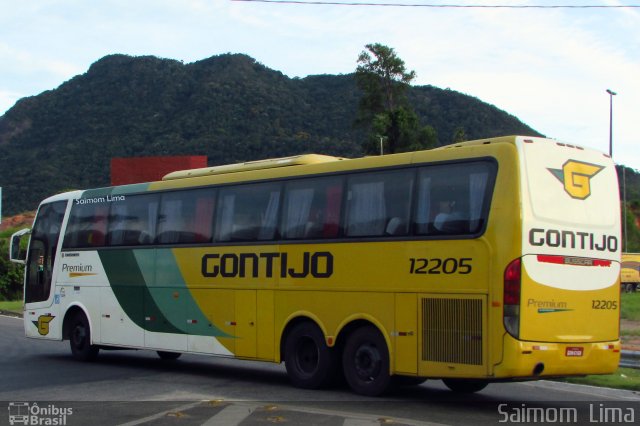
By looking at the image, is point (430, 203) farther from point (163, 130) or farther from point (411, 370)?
point (163, 130)

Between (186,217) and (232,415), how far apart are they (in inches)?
224

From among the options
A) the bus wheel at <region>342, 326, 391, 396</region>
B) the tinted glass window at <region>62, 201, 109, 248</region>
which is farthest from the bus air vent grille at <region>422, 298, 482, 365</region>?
the tinted glass window at <region>62, 201, 109, 248</region>

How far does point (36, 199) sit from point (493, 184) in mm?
70098

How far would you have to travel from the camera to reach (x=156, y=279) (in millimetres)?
15711

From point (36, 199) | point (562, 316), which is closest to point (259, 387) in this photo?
point (562, 316)

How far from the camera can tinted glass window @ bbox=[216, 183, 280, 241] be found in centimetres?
1371

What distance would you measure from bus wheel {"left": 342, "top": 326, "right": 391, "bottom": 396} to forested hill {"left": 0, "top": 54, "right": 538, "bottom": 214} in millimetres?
59242

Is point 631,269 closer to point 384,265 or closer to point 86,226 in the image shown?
point 86,226

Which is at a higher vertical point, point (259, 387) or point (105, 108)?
point (105, 108)

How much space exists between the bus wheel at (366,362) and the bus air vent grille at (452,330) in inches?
32.2

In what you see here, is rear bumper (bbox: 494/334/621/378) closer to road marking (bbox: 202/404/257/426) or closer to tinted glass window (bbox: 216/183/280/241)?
road marking (bbox: 202/404/257/426)

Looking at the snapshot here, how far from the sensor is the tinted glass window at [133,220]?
16.0 m

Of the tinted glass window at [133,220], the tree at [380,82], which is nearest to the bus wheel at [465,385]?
the tinted glass window at [133,220]

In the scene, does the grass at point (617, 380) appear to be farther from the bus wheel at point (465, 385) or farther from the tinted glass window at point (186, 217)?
the tinted glass window at point (186, 217)
